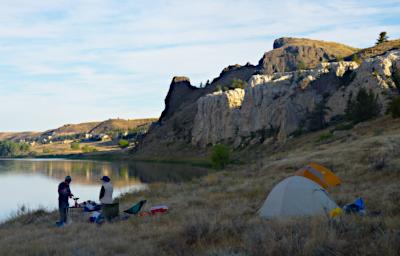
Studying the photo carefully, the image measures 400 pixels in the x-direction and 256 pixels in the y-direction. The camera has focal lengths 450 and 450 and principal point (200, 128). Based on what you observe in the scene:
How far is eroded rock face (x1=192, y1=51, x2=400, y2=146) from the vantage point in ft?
223

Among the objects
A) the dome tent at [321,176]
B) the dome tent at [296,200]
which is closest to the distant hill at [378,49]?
the dome tent at [321,176]

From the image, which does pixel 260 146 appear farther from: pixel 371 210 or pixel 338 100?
pixel 371 210

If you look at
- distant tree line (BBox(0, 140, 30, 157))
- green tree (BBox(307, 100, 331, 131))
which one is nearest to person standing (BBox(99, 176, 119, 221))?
green tree (BBox(307, 100, 331, 131))

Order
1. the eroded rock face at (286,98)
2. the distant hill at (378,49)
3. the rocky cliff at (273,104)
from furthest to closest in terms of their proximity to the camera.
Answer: the distant hill at (378,49) < the rocky cliff at (273,104) < the eroded rock face at (286,98)

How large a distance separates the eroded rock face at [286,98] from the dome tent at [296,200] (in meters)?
50.6

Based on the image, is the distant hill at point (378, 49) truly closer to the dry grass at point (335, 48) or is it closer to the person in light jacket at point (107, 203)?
the dry grass at point (335, 48)

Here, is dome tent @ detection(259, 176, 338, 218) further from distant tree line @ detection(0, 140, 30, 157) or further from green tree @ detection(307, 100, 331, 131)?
distant tree line @ detection(0, 140, 30, 157)

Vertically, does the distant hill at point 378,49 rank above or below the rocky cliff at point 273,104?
above

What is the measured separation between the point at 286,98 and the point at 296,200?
2747 inches

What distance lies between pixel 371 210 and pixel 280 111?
70.5m

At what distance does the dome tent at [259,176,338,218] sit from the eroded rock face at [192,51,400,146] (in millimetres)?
50611

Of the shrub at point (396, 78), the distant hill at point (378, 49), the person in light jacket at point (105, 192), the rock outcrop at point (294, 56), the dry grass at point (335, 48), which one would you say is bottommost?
the person in light jacket at point (105, 192)

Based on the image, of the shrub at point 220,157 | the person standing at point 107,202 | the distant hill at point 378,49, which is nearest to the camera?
the person standing at point 107,202

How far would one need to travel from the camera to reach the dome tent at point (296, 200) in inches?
516
